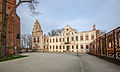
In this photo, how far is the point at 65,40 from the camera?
3244 centimetres

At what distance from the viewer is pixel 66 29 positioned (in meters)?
32.8

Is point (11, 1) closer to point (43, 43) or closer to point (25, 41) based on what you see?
point (43, 43)

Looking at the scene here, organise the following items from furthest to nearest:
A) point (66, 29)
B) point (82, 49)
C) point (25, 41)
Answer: point (25, 41) → point (66, 29) → point (82, 49)

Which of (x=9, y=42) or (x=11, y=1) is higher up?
(x=11, y=1)

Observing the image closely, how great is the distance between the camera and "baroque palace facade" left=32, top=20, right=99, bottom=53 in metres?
27.4

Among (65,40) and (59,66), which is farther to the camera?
(65,40)

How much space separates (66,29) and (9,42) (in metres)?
22.4

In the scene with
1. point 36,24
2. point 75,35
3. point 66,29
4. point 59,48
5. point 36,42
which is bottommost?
point 59,48

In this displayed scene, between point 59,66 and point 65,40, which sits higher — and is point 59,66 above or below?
below

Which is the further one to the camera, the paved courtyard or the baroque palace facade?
the baroque palace facade

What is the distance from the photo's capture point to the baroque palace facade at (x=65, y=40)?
27.4 metres

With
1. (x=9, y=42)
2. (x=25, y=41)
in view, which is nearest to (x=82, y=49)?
(x=9, y=42)

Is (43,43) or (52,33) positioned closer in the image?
(43,43)

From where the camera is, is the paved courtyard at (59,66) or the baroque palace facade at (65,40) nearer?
the paved courtyard at (59,66)
